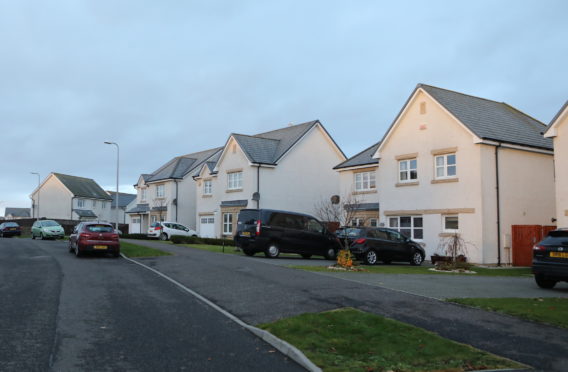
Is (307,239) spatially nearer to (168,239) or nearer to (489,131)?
(489,131)

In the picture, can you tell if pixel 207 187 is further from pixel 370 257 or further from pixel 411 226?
pixel 370 257

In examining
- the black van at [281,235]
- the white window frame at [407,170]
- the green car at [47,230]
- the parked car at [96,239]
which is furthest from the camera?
the green car at [47,230]

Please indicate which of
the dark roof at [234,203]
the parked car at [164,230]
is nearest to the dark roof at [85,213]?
the parked car at [164,230]

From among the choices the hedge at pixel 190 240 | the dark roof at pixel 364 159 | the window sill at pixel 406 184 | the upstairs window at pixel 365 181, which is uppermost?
the dark roof at pixel 364 159

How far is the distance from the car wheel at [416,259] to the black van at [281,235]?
132 inches

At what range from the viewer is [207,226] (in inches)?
1761

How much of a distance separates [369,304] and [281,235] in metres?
12.6

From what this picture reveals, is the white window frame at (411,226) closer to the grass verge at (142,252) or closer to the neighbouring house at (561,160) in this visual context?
the neighbouring house at (561,160)

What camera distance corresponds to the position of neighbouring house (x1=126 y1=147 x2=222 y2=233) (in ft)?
172

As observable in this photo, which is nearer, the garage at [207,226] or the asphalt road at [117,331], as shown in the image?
the asphalt road at [117,331]

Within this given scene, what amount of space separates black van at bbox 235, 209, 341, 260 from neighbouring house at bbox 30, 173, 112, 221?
198 ft

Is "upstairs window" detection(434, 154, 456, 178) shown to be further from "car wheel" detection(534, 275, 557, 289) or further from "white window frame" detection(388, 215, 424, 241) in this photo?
"car wheel" detection(534, 275, 557, 289)

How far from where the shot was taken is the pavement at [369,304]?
302 inches

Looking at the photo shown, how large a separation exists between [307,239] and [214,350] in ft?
53.9
